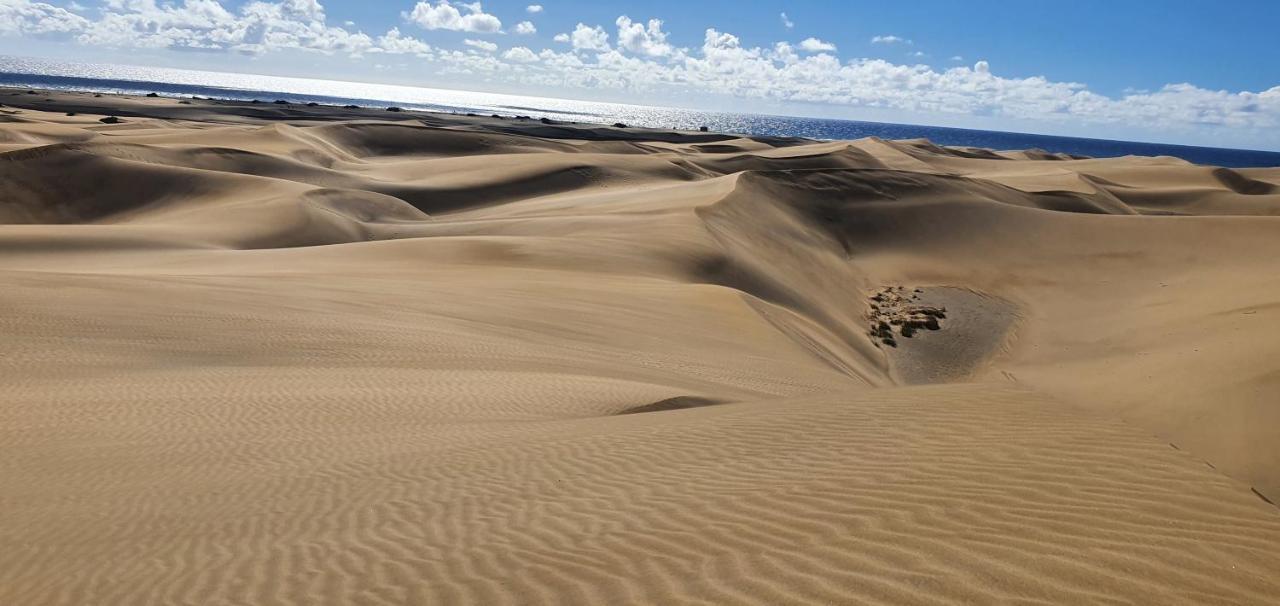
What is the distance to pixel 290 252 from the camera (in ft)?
65.6

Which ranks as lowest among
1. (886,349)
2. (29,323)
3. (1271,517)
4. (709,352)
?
(886,349)

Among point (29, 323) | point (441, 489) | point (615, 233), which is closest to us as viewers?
point (441, 489)

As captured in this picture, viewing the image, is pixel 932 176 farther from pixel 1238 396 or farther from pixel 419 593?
pixel 419 593

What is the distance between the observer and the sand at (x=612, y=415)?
14.3 feet

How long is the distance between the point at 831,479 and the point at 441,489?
7.75 feet

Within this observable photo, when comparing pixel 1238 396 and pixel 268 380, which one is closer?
pixel 268 380

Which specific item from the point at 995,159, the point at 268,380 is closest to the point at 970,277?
the point at 268,380

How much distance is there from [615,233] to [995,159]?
180ft

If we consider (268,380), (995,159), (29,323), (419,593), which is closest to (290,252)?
(29,323)

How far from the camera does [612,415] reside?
29.1ft

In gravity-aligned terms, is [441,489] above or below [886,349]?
above

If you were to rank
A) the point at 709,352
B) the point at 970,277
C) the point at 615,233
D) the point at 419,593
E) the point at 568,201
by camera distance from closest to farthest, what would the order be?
the point at 419,593 < the point at 709,352 < the point at 615,233 < the point at 970,277 < the point at 568,201

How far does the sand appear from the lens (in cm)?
435

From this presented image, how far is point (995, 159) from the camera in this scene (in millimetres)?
70875
